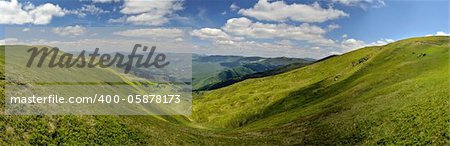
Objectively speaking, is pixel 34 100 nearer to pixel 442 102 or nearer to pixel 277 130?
pixel 277 130

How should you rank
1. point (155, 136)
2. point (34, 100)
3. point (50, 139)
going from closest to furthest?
1. point (50, 139)
2. point (34, 100)
3. point (155, 136)

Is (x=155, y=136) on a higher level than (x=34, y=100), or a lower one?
lower

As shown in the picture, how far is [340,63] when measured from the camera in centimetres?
17050

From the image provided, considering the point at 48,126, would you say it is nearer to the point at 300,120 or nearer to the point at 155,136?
the point at 155,136

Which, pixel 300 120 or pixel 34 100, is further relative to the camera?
pixel 300 120

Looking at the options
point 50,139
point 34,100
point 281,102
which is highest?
point 34,100

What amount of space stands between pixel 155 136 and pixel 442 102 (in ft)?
125

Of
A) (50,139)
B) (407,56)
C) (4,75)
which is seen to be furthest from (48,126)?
(407,56)

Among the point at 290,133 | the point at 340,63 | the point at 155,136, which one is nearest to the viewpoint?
the point at 155,136

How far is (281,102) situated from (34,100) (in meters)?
92.0

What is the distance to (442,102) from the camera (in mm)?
47656

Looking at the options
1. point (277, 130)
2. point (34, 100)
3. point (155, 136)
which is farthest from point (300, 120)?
point (34, 100)

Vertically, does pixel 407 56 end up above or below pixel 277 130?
above

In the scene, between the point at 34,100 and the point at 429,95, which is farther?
the point at 429,95
